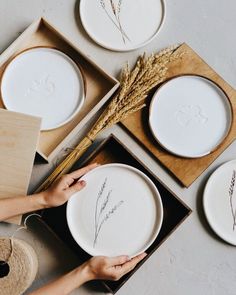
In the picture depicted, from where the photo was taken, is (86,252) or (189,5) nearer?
(86,252)

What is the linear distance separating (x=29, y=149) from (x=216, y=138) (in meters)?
0.49

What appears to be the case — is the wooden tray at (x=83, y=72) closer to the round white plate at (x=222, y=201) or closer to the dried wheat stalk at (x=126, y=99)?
the dried wheat stalk at (x=126, y=99)

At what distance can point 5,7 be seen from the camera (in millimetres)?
1315

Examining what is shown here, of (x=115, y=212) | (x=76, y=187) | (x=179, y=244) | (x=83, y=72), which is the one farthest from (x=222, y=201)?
(x=83, y=72)

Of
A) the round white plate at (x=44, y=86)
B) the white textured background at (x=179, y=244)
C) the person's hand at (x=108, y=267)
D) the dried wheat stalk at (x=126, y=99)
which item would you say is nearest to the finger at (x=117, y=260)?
the person's hand at (x=108, y=267)

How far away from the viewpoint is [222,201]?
1.21 meters

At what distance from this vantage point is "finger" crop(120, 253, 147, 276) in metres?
1.09

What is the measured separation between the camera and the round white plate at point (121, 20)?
127 cm

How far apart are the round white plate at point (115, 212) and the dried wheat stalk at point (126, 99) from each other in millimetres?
70

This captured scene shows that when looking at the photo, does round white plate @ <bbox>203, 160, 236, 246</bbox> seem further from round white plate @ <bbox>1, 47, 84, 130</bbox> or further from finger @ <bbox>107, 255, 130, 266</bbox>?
round white plate @ <bbox>1, 47, 84, 130</bbox>

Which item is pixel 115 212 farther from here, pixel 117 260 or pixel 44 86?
pixel 44 86

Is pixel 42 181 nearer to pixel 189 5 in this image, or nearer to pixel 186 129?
pixel 186 129

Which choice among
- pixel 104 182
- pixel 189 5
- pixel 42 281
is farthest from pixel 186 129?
pixel 42 281

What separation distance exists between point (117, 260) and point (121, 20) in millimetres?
647
